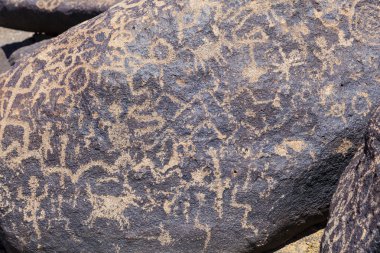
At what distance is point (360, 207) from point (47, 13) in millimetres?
2429

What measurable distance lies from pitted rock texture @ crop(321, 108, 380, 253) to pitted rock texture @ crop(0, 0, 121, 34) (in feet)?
6.50

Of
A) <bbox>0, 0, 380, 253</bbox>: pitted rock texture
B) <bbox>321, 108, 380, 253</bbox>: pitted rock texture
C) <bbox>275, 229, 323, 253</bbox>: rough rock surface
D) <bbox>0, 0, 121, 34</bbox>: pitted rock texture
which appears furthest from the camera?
<bbox>0, 0, 121, 34</bbox>: pitted rock texture

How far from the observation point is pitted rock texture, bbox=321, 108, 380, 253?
156 cm

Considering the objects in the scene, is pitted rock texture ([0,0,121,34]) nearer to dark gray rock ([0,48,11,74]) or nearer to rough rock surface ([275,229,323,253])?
dark gray rock ([0,48,11,74])

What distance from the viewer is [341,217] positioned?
172cm

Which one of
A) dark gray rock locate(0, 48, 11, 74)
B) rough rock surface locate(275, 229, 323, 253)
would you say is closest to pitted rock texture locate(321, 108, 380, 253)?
rough rock surface locate(275, 229, 323, 253)

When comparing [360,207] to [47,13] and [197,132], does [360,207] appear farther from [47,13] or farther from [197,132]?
[47,13]

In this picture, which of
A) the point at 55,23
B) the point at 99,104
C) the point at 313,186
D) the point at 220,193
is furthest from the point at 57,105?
the point at 55,23

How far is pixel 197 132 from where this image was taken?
200 centimetres

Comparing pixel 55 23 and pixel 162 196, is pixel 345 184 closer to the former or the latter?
pixel 162 196

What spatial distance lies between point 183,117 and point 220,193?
224 millimetres

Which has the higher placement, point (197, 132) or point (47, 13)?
point (197, 132)

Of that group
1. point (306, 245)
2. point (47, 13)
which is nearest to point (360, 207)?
point (306, 245)

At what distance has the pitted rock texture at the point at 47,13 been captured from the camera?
3.55 meters
